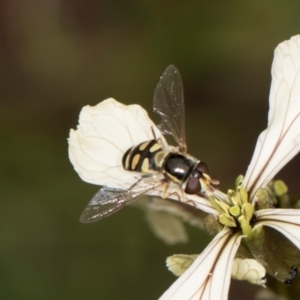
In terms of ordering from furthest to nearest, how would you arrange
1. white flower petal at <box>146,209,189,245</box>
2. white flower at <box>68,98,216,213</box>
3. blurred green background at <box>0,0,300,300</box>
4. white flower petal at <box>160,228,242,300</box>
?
blurred green background at <box>0,0,300,300</box>
white flower petal at <box>146,209,189,245</box>
white flower at <box>68,98,216,213</box>
white flower petal at <box>160,228,242,300</box>

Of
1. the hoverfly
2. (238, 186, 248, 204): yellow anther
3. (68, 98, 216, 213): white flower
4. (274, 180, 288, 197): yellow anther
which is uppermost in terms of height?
(68, 98, 216, 213): white flower

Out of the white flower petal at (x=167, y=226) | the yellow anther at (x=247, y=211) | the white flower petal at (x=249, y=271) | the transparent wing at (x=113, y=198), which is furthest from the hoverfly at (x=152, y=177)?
the white flower petal at (x=167, y=226)

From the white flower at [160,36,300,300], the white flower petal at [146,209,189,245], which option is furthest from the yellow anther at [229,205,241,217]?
the white flower petal at [146,209,189,245]

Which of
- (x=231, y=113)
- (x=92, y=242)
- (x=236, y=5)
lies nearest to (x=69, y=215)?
(x=92, y=242)

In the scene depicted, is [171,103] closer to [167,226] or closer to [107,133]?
[107,133]

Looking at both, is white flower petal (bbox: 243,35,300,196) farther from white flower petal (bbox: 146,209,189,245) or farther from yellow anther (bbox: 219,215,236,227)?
white flower petal (bbox: 146,209,189,245)
